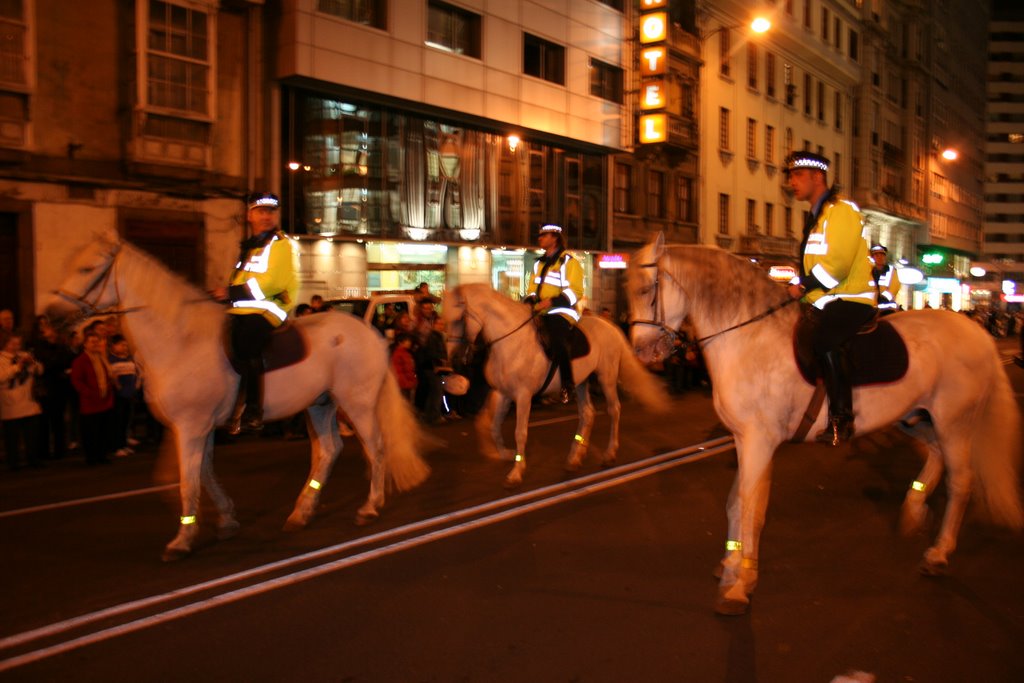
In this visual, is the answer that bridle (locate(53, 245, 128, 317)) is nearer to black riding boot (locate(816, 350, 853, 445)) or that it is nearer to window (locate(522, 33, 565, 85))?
black riding boot (locate(816, 350, 853, 445))

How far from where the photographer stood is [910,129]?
62.8m

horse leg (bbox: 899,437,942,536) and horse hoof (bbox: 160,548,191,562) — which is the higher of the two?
horse leg (bbox: 899,437,942,536)

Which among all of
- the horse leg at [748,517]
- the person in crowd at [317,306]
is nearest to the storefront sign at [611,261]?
the person in crowd at [317,306]

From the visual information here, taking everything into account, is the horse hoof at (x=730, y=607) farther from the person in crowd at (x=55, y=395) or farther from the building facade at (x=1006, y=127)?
the building facade at (x=1006, y=127)

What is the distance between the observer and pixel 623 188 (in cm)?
3469

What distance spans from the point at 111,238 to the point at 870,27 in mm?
58490

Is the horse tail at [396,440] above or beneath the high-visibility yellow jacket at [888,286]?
beneath

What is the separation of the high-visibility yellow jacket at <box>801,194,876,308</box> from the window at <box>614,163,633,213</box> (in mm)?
28436

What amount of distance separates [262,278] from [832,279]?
4.54m

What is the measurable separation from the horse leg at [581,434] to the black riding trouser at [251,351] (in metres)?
4.21

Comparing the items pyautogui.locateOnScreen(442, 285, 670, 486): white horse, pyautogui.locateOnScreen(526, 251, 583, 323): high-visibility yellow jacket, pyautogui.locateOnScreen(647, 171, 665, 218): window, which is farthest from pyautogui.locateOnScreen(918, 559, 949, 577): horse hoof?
pyautogui.locateOnScreen(647, 171, 665, 218): window

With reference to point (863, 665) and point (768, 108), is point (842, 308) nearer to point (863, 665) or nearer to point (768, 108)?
point (863, 665)

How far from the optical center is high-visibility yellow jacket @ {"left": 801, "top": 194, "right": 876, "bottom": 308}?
586cm

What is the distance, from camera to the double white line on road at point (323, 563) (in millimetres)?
5059
